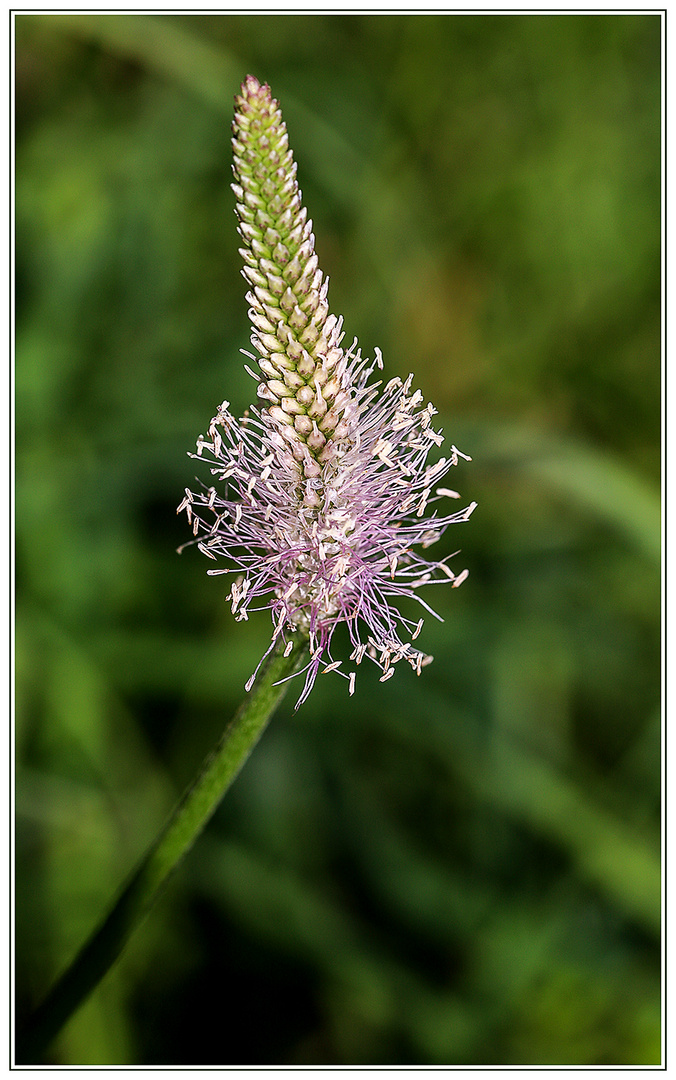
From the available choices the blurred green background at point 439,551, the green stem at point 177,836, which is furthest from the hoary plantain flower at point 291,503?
the blurred green background at point 439,551

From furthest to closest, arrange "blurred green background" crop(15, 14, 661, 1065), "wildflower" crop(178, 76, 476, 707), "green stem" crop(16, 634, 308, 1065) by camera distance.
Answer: "blurred green background" crop(15, 14, 661, 1065) < "green stem" crop(16, 634, 308, 1065) < "wildflower" crop(178, 76, 476, 707)

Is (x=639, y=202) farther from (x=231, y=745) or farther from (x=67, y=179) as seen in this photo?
(x=231, y=745)

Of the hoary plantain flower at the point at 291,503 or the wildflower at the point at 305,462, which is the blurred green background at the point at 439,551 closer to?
the hoary plantain flower at the point at 291,503

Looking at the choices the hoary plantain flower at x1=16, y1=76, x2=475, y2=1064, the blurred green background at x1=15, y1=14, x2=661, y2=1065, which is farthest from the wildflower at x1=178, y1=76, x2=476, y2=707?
the blurred green background at x1=15, y1=14, x2=661, y2=1065

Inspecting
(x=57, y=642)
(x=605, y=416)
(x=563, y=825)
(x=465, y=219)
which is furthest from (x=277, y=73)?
(x=563, y=825)

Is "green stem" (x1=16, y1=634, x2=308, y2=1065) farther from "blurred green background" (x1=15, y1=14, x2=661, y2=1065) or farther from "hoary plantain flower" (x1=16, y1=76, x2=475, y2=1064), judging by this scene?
"blurred green background" (x1=15, y1=14, x2=661, y2=1065)

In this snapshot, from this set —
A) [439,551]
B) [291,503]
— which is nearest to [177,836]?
[291,503]
